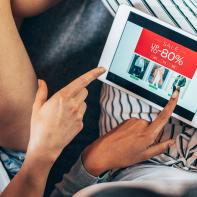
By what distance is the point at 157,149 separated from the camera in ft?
2.42

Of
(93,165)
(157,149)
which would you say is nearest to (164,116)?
(157,149)

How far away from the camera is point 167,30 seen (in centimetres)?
73

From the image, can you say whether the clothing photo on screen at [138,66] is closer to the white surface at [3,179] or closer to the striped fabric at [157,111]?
the striped fabric at [157,111]

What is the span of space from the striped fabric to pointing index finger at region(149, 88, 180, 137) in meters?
0.06

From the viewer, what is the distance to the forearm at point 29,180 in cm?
66

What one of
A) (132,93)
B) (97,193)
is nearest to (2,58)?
(132,93)

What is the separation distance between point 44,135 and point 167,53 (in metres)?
0.28

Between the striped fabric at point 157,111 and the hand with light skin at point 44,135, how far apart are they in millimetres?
154

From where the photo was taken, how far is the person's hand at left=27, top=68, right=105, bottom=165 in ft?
2.17

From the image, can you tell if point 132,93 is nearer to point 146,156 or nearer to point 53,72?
point 146,156

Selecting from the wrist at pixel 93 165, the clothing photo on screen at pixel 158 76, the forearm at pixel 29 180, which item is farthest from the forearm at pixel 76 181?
the clothing photo on screen at pixel 158 76

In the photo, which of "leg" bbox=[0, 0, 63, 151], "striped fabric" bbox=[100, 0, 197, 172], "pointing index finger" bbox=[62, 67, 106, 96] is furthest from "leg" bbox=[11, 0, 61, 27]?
"pointing index finger" bbox=[62, 67, 106, 96]

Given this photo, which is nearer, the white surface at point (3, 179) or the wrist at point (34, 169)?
the wrist at point (34, 169)

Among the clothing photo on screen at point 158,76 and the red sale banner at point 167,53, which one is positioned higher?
the red sale banner at point 167,53
